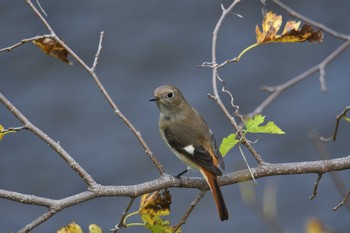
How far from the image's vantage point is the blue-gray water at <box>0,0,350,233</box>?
845 centimetres

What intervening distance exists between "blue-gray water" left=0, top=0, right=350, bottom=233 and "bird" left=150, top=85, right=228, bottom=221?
395 centimetres

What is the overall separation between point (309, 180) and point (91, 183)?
5976 mm

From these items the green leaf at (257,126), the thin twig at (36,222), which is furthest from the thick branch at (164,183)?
the green leaf at (257,126)

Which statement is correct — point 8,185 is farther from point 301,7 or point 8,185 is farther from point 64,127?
point 301,7

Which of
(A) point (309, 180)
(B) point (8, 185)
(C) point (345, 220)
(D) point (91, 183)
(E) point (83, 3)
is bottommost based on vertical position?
Result: (C) point (345, 220)

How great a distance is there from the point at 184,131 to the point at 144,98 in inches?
205

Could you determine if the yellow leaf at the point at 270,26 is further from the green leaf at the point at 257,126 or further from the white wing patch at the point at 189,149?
the white wing patch at the point at 189,149

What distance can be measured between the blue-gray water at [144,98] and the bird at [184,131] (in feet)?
13.0

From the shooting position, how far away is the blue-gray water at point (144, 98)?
8.45 m

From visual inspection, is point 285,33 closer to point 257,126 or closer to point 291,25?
point 291,25

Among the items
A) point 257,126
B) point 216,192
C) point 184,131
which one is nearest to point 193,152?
point 184,131

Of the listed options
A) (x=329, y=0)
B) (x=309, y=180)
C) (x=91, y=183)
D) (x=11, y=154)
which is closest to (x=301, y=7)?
(x=329, y=0)

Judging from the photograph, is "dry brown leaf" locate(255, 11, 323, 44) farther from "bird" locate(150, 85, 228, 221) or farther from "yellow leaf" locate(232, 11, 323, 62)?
"bird" locate(150, 85, 228, 221)

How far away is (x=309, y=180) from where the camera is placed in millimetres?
8492
